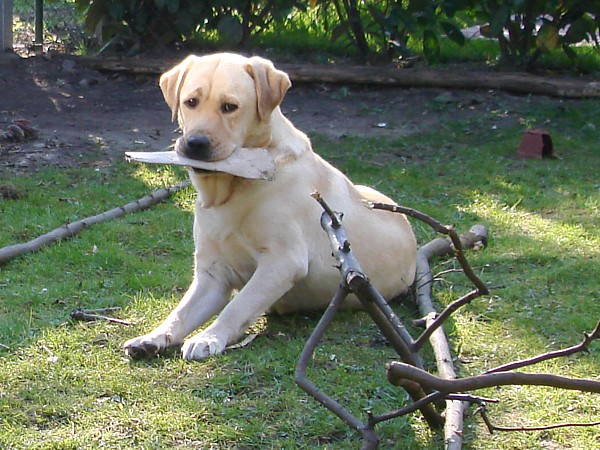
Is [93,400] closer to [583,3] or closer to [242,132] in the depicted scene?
[242,132]

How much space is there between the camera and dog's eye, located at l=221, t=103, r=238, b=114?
4292 millimetres

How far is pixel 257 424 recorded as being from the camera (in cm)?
339

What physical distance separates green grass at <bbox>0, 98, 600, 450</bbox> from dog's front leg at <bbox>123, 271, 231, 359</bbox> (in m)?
0.08

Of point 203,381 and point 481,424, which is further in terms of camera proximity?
point 203,381

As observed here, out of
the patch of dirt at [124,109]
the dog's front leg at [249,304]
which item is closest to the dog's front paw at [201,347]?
the dog's front leg at [249,304]

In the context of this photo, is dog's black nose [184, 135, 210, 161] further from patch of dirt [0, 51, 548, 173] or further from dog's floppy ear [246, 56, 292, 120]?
patch of dirt [0, 51, 548, 173]

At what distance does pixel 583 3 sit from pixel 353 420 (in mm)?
7994

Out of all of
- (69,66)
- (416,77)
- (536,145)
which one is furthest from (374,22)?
(69,66)

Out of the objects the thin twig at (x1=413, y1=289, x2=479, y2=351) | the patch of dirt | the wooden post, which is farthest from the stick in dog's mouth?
the wooden post

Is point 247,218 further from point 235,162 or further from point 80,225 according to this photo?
point 80,225

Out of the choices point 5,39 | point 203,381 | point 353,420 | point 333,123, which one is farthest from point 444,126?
point 353,420

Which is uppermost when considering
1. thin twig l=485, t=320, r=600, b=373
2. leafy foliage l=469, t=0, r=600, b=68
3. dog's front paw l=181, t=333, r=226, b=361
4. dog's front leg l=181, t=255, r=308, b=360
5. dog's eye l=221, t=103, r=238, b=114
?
dog's eye l=221, t=103, r=238, b=114

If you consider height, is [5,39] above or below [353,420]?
below

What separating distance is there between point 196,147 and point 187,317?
2.50 feet
